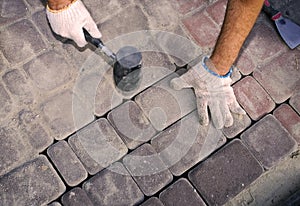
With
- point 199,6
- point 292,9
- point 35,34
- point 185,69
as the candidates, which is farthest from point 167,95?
point 292,9

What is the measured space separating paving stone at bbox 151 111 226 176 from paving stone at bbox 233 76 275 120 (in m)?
0.29

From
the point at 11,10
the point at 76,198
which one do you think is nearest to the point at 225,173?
the point at 76,198

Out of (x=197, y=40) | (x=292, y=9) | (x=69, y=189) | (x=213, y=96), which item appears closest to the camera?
(x=69, y=189)

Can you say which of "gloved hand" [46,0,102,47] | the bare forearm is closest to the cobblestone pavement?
"gloved hand" [46,0,102,47]

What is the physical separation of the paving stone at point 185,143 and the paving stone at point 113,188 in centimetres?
28

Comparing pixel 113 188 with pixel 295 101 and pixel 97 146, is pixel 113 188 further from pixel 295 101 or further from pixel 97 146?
pixel 295 101

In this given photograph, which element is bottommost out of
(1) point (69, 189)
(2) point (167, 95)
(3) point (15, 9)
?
(1) point (69, 189)

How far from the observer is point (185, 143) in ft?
9.26

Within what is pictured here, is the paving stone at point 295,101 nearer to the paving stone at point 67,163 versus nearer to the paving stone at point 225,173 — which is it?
the paving stone at point 225,173

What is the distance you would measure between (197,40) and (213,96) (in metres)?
0.49

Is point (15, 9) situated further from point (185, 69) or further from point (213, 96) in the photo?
point (213, 96)

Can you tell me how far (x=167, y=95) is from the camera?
9.66ft

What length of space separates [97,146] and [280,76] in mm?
1452

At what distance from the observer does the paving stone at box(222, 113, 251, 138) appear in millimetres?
2883
